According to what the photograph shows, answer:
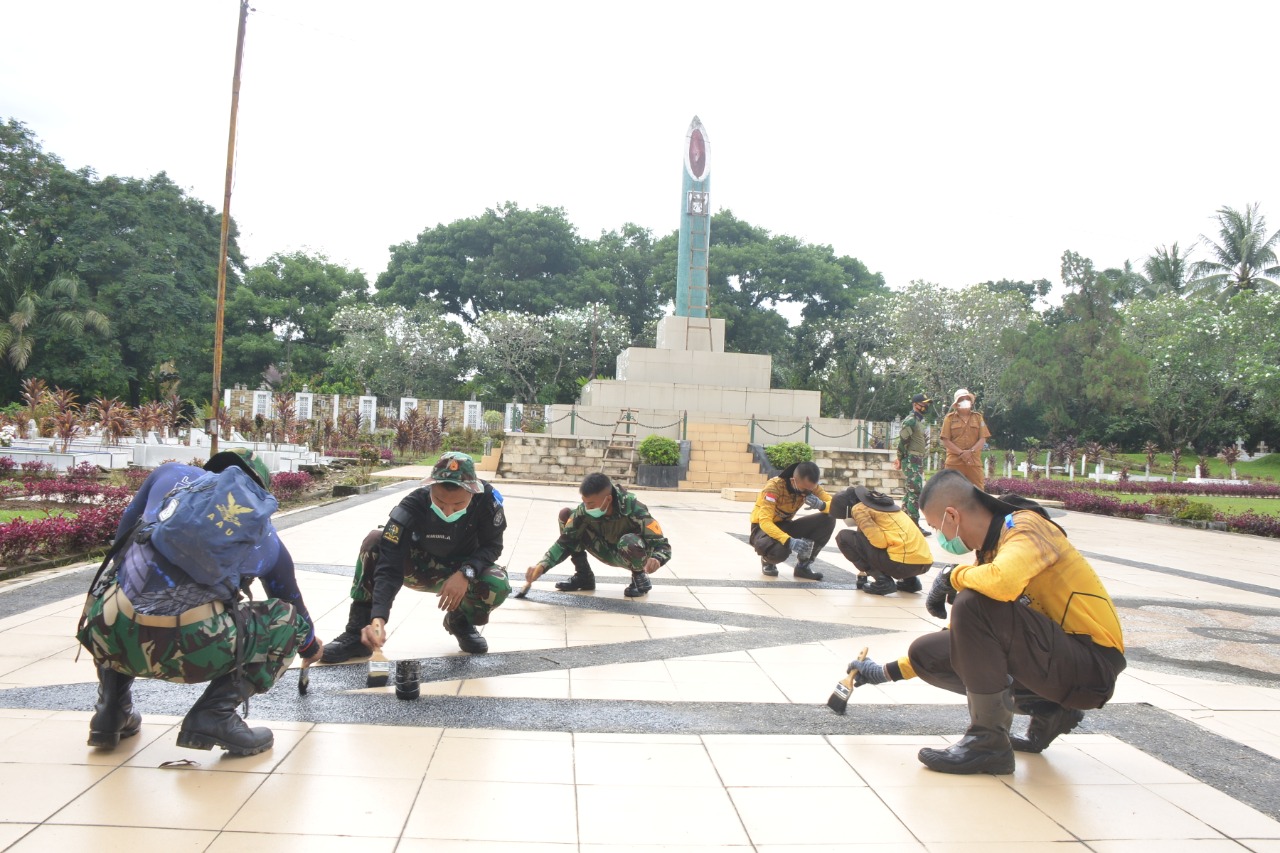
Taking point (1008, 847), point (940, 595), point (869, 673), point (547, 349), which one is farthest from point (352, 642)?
point (547, 349)

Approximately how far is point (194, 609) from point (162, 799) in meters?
0.56

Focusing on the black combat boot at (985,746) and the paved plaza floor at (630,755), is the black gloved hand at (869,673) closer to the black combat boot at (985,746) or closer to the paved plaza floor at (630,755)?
the paved plaza floor at (630,755)

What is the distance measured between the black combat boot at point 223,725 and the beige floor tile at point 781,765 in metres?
1.59

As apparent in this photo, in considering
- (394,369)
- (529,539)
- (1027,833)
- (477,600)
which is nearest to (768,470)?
(529,539)

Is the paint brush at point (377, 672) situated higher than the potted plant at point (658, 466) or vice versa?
the potted plant at point (658, 466)

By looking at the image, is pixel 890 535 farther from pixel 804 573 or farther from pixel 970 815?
pixel 970 815

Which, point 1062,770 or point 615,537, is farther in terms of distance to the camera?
point 615,537

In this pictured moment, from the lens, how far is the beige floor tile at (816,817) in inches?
99.3

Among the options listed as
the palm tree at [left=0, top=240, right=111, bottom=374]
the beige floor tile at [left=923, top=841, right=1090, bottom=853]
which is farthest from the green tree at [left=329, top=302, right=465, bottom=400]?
the beige floor tile at [left=923, top=841, right=1090, bottom=853]

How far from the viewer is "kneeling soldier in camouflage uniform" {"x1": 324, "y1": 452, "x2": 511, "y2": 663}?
13.1ft

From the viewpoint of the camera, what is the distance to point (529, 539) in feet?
28.8

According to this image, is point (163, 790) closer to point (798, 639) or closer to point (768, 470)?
point (798, 639)

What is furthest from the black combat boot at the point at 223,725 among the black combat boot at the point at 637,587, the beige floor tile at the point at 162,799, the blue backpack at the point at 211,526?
the black combat boot at the point at 637,587

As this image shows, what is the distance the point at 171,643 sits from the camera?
2762 mm
